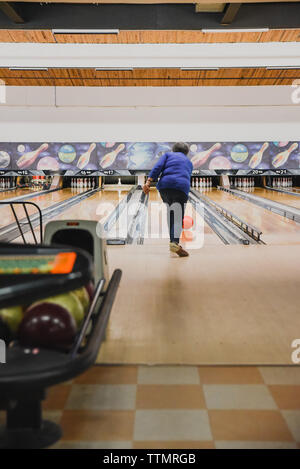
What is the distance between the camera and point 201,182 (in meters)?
10.5

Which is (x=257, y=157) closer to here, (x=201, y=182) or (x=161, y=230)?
(x=201, y=182)

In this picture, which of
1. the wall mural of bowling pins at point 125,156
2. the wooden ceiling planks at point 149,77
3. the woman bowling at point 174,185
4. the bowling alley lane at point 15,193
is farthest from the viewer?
the wall mural of bowling pins at point 125,156

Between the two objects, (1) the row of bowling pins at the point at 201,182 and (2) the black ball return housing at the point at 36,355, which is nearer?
(2) the black ball return housing at the point at 36,355

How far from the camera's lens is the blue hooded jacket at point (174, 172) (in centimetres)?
434

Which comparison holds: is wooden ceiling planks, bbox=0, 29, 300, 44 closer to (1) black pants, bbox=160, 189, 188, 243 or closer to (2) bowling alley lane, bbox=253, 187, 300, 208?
(1) black pants, bbox=160, 189, 188, 243

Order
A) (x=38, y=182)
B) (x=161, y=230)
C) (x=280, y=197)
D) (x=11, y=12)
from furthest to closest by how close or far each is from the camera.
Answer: (x=38, y=182) → (x=280, y=197) → (x=161, y=230) → (x=11, y=12)

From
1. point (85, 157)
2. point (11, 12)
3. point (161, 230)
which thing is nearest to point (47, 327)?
point (11, 12)

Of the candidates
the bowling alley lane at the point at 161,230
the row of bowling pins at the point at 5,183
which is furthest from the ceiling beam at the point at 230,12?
the row of bowling pins at the point at 5,183

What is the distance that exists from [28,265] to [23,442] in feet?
1.75

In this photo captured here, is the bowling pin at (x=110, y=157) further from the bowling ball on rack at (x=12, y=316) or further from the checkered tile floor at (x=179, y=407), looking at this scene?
the bowling ball on rack at (x=12, y=316)

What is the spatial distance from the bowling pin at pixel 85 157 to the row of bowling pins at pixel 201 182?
2293 mm

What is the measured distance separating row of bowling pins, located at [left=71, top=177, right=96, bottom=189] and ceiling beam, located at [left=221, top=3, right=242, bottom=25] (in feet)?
22.2

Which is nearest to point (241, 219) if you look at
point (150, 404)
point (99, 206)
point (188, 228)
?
point (188, 228)

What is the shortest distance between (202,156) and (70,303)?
8.67 meters
